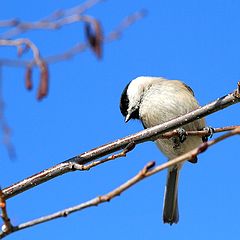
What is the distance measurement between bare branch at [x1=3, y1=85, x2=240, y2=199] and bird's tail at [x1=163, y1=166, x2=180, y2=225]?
10.3 ft

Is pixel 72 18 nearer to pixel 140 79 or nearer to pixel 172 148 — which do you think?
pixel 172 148

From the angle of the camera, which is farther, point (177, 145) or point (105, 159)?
point (177, 145)

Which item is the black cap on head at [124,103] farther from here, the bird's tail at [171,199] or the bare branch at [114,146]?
the bare branch at [114,146]

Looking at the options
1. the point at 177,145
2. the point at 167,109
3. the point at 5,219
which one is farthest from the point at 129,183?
the point at 177,145

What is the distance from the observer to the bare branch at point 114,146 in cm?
215

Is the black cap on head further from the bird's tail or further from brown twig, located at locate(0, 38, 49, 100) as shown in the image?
brown twig, located at locate(0, 38, 49, 100)

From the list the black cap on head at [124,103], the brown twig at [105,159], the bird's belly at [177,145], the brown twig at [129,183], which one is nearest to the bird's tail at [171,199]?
the bird's belly at [177,145]

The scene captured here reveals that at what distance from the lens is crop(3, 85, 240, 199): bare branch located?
2152mm

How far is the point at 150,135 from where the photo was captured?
237 centimetres

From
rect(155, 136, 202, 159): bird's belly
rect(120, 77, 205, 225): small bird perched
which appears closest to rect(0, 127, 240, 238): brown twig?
rect(120, 77, 205, 225): small bird perched

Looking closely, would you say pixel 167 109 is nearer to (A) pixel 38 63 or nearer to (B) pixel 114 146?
(B) pixel 114 146

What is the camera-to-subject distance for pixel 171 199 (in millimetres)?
5500

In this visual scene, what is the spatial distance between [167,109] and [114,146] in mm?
2661

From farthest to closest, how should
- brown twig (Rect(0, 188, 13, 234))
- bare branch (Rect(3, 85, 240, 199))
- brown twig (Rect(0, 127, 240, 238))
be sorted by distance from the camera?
bare branch (Rect(3, 85, 240, 199)) → brown twig (Rect(0, 188, 13, 234)) → brown twig (Rect(0, 127, 240, 238))
